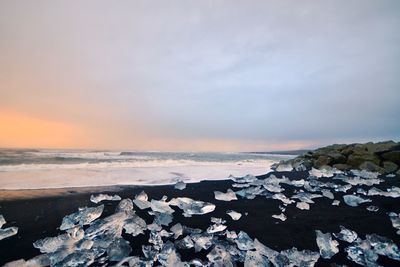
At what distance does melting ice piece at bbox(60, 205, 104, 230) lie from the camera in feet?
12.4

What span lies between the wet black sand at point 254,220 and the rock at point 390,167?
20.9ft

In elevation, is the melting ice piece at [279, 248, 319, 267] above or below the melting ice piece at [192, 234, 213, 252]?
below

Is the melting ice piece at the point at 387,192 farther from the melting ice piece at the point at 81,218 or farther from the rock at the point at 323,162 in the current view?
the rock at the point at 323,162

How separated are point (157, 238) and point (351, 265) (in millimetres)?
2419

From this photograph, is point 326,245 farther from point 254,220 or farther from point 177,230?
point 177,230

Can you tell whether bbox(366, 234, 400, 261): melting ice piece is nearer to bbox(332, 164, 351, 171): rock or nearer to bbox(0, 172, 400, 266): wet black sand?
bbox(0, 172, 400, 266): wet black sand

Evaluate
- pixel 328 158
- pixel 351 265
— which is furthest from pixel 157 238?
pixel 328 158

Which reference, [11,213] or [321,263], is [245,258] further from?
[11,213]

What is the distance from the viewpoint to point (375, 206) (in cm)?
486

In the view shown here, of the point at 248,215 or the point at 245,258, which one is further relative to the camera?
the point at 248,215

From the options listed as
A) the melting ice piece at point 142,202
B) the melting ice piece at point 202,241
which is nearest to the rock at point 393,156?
the melting ice piece at point 202,241

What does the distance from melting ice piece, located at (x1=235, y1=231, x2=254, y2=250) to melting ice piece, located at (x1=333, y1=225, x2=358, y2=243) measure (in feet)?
4.33

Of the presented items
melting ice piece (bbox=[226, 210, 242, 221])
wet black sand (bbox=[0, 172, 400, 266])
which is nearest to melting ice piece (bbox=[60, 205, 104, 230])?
wet black sand (bbox=[0, 172, 400, 266])

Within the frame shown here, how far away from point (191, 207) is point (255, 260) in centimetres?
163
